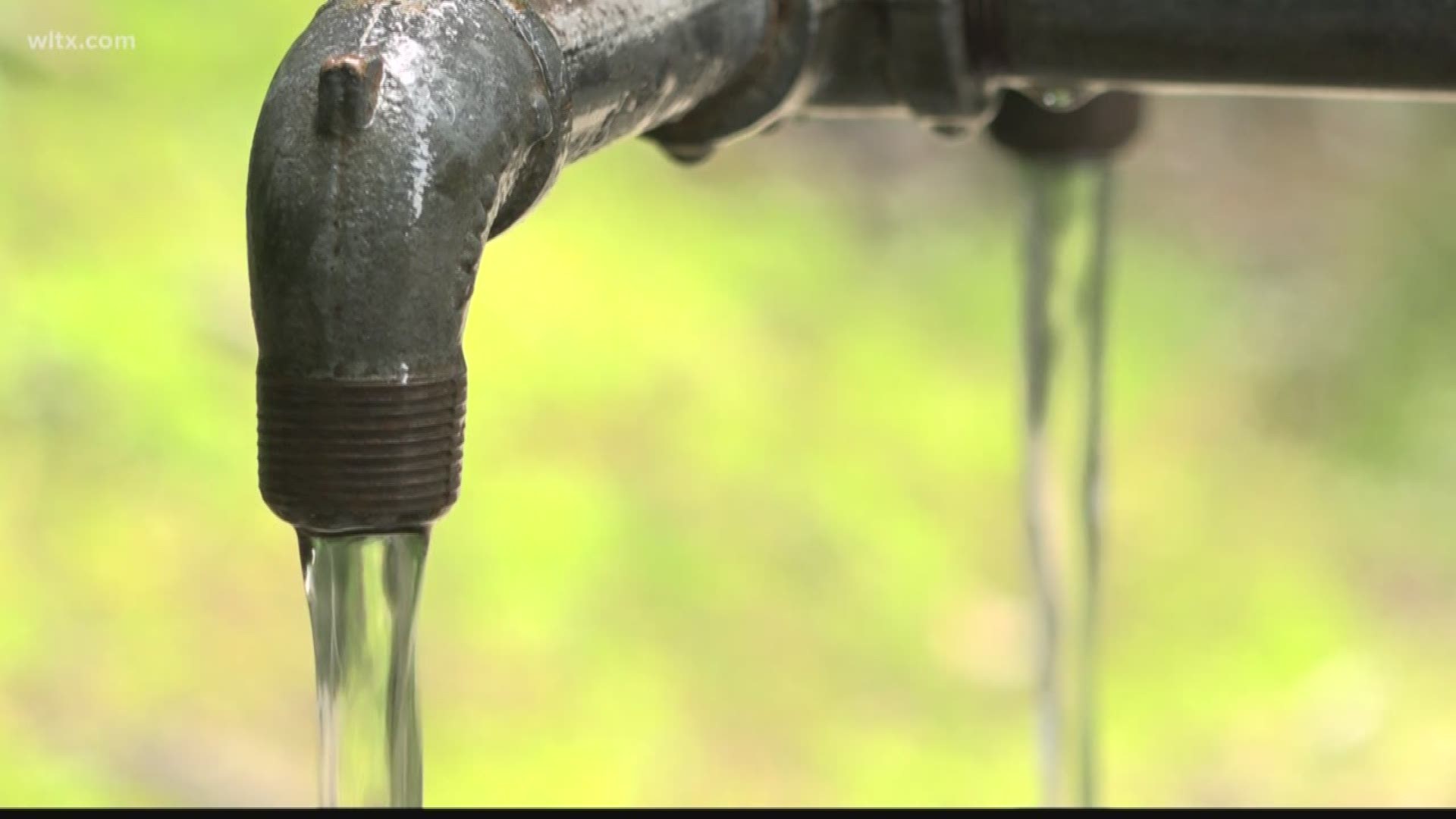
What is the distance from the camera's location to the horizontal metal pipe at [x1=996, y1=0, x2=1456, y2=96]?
748 millimetres

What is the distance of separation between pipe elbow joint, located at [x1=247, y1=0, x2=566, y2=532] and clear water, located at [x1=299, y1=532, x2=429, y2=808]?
0.02 meters

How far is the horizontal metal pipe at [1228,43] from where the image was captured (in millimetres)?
748

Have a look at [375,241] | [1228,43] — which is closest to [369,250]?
[375,241]

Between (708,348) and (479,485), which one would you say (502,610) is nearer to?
(479,485)

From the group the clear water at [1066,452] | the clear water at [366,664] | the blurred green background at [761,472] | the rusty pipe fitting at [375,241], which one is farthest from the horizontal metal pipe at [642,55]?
the blurred green background at [761,472]

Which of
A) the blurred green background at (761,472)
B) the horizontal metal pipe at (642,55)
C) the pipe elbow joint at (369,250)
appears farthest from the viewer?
the blurred green background at (761,472)

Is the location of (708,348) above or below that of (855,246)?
below

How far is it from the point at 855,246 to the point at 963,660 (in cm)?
86

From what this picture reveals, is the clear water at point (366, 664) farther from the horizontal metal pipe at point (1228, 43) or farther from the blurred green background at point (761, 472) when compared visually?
the blurred green background at point (761, 472)

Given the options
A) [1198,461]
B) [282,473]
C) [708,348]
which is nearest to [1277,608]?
[1198,461]

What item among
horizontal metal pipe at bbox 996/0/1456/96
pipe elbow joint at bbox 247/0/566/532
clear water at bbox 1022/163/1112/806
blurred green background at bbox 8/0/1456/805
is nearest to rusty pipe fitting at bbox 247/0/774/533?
pipe elbow joint at bbox 247/0/566/532

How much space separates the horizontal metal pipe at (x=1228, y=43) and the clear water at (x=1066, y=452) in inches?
14.6

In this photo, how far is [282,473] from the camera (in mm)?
520

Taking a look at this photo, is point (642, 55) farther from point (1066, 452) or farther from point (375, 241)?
point (1066, 452)
